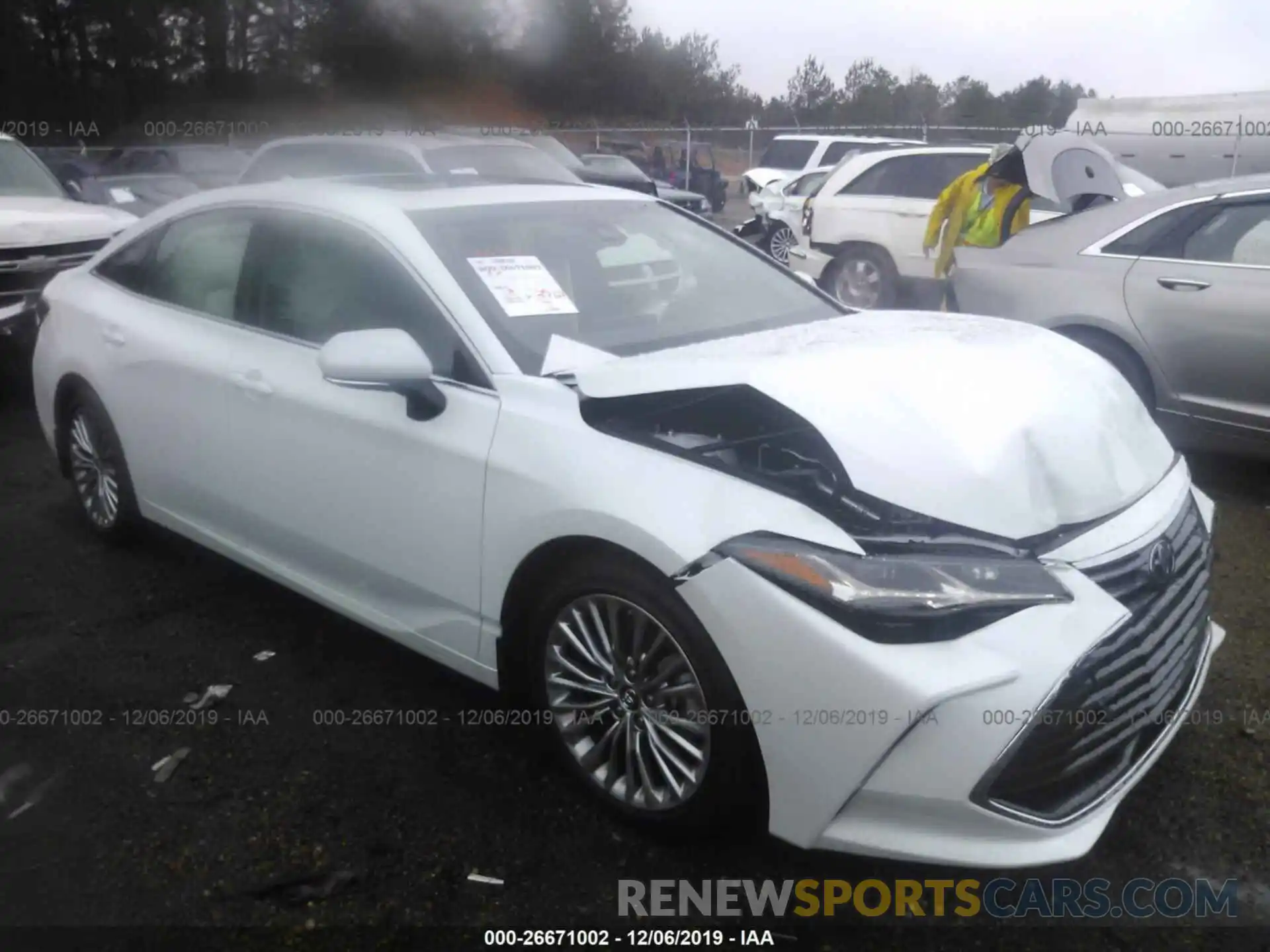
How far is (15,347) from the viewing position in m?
8.45

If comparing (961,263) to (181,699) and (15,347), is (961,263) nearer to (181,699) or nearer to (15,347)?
(181,699)

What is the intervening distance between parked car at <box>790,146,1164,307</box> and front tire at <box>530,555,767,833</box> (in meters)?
6.86

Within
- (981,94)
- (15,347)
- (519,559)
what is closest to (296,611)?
(519,559)

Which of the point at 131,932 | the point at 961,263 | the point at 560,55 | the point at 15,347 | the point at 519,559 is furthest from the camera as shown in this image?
the point at 560,55

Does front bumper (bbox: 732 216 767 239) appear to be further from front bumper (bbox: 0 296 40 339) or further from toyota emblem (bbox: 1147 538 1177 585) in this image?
toyota emblem (bbox: 1147 538 1177 585)

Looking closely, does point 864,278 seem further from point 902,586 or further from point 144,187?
point 144,187

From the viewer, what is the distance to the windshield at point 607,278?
3031mm

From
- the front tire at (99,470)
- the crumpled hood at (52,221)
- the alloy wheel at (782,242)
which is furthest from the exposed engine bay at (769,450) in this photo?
the alloy wheel at (782,242)

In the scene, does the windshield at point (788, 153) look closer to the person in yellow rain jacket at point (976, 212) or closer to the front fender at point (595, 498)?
the person in yellow rain jacket at point (976, 212)

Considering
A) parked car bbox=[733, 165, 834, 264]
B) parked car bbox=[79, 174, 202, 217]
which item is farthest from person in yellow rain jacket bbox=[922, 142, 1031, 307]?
parked car bbox=[79, 174, 202, 217]

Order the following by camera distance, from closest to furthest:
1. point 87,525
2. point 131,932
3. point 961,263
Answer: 1. point 131,932
2. point 87,525
3. point 961,263

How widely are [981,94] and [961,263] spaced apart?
1877 centimetres

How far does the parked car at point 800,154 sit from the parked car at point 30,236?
938cm

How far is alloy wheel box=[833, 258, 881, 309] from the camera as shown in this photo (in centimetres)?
924
